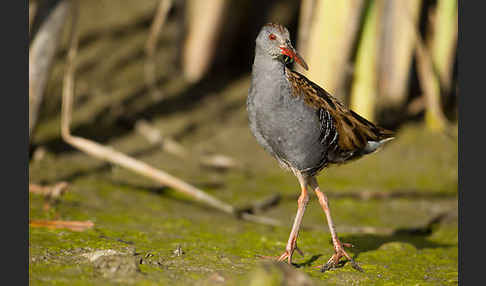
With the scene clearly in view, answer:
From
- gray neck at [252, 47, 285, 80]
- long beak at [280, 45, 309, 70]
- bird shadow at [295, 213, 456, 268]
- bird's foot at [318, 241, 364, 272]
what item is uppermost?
long beak at [280, 45, 309, 70]

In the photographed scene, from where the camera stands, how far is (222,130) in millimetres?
7941

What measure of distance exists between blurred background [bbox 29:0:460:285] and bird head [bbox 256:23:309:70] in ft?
4.31

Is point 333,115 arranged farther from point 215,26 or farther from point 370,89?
point 215,26

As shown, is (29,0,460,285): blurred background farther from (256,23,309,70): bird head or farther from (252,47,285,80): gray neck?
(256,23,309,70): bird head

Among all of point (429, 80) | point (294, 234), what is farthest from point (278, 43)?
point (429, 80)

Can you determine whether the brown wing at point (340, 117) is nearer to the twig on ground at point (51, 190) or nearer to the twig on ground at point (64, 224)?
the twig on ground at point (64, 224)

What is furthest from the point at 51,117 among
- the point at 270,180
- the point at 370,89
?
the point at 370,89

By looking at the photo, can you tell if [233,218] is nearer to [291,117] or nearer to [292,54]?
[291,117]

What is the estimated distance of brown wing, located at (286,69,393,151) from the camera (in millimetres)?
4027

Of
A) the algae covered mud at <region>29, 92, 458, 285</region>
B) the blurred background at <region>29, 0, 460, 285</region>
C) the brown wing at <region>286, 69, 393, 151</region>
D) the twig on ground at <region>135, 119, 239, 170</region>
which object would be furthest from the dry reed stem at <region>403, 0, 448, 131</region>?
the twig on ground at <region>135, 119, 239, 170</region>

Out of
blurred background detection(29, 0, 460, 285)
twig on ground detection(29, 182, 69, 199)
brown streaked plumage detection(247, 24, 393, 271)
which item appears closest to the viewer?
brown streaked plumage detection(247, 24, 393, 271)

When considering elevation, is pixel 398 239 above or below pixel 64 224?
below

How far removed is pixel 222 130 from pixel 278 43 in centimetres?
416

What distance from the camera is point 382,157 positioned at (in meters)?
7.46
